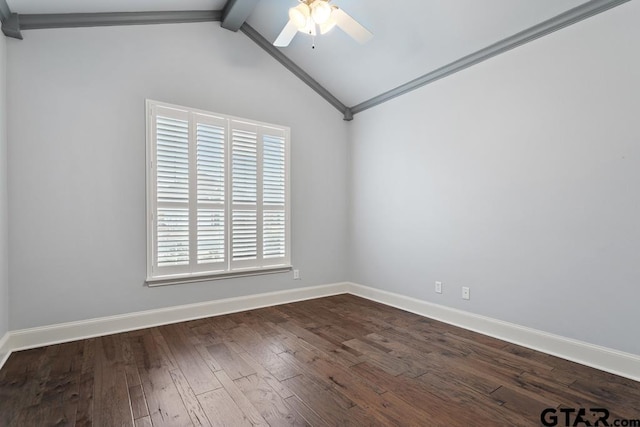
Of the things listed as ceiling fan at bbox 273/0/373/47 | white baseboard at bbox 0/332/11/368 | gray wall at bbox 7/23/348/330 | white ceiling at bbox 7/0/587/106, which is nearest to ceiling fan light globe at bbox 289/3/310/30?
ceiling fan at bbox 273/0/373/47

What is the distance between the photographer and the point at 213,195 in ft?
11.3

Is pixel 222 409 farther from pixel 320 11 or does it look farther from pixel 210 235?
pixel 320 11

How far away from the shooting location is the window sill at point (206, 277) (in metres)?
3.13

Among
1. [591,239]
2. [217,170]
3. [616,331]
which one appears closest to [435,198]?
[591,239]

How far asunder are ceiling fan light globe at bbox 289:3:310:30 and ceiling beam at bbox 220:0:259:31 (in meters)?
1.04

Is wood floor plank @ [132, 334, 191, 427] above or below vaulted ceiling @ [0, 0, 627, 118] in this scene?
below

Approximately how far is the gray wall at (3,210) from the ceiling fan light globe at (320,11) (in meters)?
2.49

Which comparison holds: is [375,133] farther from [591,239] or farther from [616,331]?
[616,331]

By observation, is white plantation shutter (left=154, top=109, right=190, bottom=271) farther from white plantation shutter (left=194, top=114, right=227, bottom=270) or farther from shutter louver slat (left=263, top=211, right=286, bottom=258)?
shutter louver slat (left=263, top=211, right=286, bottom=258)

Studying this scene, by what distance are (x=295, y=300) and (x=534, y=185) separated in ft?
9.65

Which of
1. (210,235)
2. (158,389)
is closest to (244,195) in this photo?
(210,235)

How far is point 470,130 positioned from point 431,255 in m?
1.39

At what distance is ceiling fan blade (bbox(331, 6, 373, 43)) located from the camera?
2.33 meters

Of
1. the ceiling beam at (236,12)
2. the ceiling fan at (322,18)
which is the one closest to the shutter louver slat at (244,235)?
the ceiling fan at (322,18)
